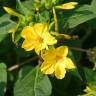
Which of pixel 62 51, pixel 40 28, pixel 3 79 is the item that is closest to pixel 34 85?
pixel 3 79

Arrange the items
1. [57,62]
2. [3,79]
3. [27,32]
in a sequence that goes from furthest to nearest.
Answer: [3,79] → [57,62] → [27,32]

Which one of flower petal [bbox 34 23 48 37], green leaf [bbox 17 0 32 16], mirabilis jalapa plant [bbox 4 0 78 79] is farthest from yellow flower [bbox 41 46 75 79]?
green leaf [bbox 17 0 32 16]

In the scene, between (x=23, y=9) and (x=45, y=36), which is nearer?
(x=45, y=36)

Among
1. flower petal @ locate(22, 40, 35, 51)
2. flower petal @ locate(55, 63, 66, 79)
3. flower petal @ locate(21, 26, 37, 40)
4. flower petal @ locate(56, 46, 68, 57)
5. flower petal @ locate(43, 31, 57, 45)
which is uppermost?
flower petal @ locate(21, 26, 37, 40)

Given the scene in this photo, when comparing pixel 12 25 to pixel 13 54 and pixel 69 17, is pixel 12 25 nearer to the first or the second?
pixel 69 17

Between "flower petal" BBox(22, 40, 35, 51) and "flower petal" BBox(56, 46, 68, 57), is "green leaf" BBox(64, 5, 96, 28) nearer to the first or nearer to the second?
"flower petal" BBox(56, 46, 68, 57)

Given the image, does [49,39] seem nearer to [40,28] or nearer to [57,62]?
[40,28]
